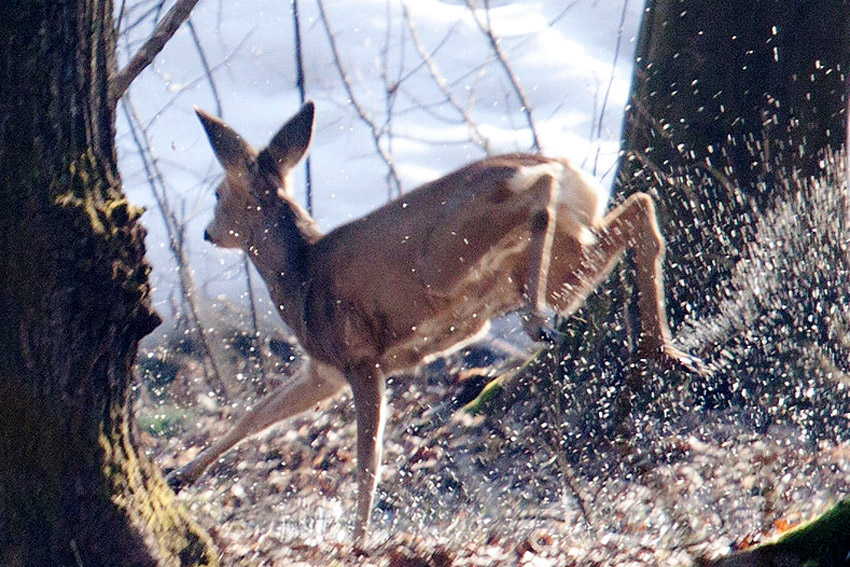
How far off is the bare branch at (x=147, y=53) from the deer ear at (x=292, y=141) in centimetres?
177

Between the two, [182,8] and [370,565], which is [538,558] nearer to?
[370,565]

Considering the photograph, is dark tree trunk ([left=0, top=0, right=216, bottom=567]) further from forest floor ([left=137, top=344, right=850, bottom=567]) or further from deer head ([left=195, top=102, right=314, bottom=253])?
deer head ([left=195, top=102, right=314, bottom=253])

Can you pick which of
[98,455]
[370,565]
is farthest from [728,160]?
[98,455]

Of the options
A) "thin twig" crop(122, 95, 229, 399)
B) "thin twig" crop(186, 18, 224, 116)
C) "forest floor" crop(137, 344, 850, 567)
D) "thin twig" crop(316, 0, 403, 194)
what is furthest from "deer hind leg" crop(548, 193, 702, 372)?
"thin twig" crop(186, 18, 224, 116)

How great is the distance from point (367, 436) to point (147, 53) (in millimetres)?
2177

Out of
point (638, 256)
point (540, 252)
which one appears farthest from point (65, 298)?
point (638, 256)

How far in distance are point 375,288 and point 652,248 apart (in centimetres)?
142

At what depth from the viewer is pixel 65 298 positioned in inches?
121

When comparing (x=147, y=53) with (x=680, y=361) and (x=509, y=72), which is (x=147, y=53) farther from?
(x=509, y=72)

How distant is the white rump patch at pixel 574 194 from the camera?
4387 mm

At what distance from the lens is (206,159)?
10.3m

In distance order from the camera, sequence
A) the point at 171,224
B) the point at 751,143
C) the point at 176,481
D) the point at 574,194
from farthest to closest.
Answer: the point at 171,224 → the point at 751,143 → the point at 176,481 → the point at 574,194

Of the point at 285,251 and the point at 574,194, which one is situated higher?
the point at 285,251

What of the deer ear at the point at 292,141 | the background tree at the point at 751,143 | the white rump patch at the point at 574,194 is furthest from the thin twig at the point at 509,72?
the white rump patch at the point at 574,194
